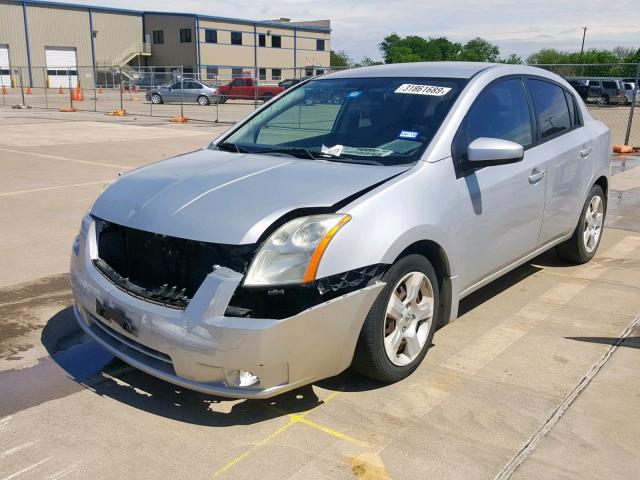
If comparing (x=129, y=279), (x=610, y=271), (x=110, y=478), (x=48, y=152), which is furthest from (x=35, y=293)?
(x=48, y=152)

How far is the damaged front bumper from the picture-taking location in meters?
2.76

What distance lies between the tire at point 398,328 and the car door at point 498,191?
35cm

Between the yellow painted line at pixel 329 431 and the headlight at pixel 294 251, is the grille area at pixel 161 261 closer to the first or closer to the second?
the headlight at pixel 294 251

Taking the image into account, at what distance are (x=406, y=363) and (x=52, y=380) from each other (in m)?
1.99

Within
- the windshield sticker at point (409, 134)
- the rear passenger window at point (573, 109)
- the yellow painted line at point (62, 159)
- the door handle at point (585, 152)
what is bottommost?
the yellow painted line at point (62, 159)

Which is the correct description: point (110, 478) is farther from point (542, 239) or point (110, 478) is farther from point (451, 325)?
point (542, 239)

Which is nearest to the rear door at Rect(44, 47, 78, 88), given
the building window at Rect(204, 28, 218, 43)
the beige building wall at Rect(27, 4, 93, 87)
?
the beige building wall at Rect(27, 4, 93, 87)

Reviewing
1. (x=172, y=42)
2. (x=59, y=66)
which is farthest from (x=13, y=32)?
(x=172, y=42)

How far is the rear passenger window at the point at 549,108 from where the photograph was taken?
15.5 ft

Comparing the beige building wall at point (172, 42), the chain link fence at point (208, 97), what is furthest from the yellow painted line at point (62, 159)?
the beige building wall at point (172, 42)

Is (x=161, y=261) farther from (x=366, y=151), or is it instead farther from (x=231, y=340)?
(x=366, y=151)

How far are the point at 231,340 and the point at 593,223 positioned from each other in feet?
13.7

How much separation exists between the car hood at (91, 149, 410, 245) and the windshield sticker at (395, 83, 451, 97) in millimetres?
800

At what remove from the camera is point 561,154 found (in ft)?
15.7
